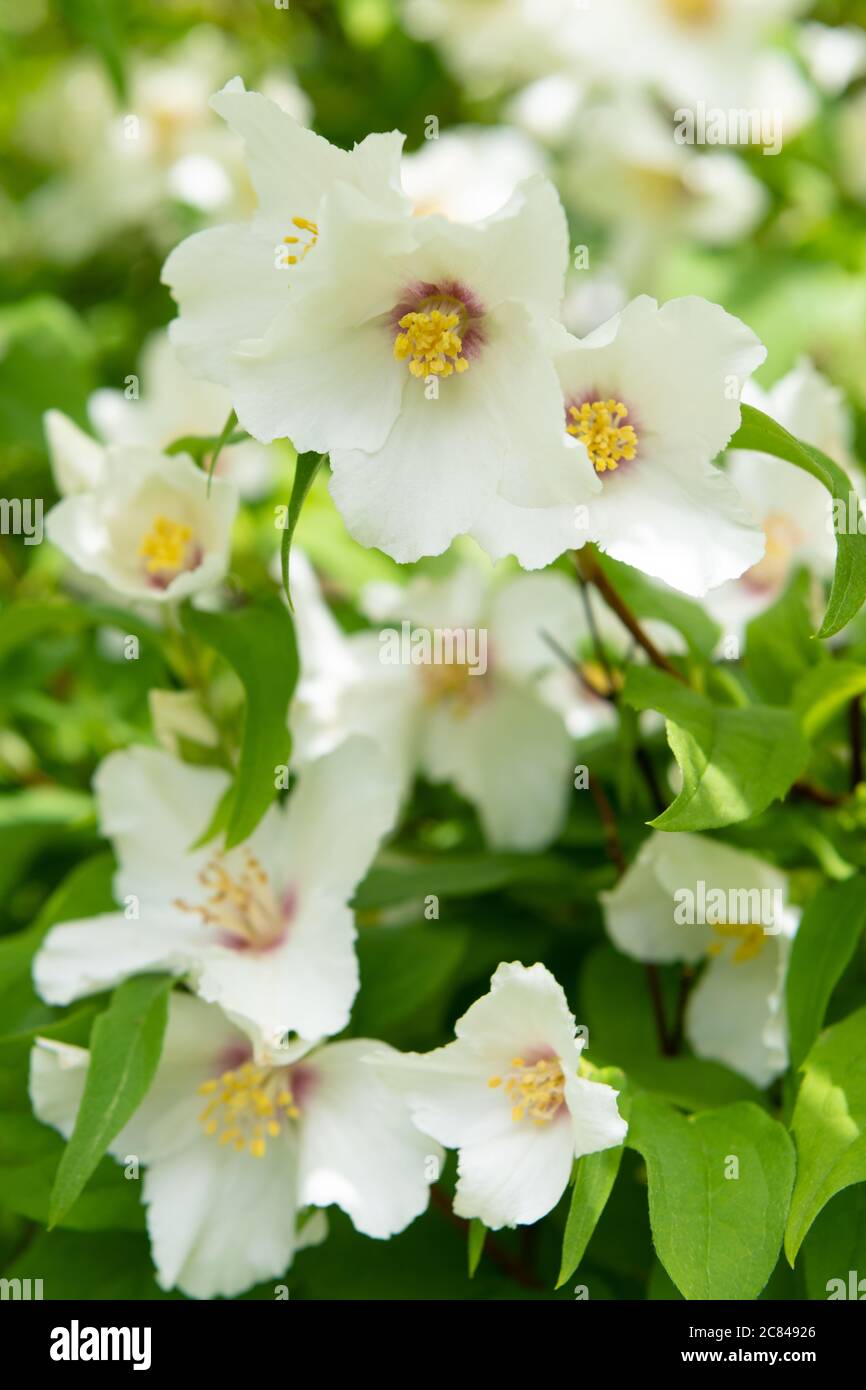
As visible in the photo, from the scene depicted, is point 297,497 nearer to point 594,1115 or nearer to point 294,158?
point 294,158

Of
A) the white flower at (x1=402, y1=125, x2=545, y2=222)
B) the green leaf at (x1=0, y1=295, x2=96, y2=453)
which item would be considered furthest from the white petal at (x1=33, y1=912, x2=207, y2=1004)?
the white flower at (x1=402, y1=125, x2=545, y2=222)

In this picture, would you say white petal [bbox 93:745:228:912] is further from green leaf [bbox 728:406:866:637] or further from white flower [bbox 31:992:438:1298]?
green leaf [bbox 728:406:866:637]

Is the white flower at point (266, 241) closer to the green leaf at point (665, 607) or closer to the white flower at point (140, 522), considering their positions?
the white flower at point (140, 522)

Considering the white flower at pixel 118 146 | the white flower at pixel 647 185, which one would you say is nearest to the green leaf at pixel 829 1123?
the white flower at pixel 647 185

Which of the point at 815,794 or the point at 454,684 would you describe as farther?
the point at 454,684

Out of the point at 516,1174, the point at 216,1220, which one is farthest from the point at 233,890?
the point at 516,1174
